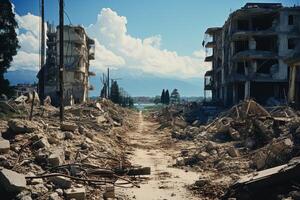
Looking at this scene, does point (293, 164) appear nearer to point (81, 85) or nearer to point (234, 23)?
point (234, 23)

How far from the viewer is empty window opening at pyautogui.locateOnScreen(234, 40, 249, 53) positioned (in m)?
49.6

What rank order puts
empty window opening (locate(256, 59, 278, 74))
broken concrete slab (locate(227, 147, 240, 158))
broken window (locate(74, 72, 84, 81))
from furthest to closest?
broken window (locate(74, 72, 84, 81)), empty window opening (locate(256, 59, 278, 74)), broken concrete slab (locate(227, 147, 240, 158))

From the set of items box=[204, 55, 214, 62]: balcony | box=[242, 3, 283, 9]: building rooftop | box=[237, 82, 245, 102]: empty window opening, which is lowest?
box=[237, 82, 245, 102]: empty window opening

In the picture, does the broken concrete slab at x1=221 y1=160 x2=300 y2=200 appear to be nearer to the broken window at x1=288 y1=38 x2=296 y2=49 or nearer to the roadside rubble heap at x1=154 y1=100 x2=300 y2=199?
the roadside rubble heap at x1=154 y1=100 x2=300 y2=199

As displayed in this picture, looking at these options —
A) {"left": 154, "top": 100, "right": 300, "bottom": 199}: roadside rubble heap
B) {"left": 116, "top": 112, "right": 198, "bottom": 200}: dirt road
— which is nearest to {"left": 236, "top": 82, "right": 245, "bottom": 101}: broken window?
{"left": 154, "top": 100, "right": 300, "bottom": 199}: roadside rubble heap

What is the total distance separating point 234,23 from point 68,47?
26424mm

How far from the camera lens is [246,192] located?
9703mm

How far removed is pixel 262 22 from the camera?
166ft

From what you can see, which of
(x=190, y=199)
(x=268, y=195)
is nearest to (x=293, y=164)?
(x=268, y=195)

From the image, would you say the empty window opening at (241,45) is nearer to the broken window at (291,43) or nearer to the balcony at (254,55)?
the balcony at (254,55)

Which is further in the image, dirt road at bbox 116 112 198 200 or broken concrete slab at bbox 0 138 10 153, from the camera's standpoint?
broken concrete slab at bbox 0 138 10 153

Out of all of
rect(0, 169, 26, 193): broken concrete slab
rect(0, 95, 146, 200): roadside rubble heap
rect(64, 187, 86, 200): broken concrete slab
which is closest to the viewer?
rect(0, 169, 26, 193): broken concrete slab

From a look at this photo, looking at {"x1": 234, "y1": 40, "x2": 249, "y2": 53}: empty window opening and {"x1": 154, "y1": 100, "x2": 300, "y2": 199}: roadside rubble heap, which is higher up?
{"x1": 234, "y1": 40, "x2": 249, "y2": 53}: empty window opening

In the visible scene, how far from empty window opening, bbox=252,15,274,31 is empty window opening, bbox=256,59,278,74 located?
4.47m
